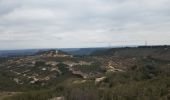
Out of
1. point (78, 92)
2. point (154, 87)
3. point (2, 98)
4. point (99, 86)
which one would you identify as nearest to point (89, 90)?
point (78, 92)

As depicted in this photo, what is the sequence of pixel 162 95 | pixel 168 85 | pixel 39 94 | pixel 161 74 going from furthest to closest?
pixel 161 74 < pixel 39 94 < pixel 168 85 < pixel 162 95

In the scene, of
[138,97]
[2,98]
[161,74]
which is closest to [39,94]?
[2,98]

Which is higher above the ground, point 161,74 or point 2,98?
point 161,74

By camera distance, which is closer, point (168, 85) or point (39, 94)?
point (168, 85)

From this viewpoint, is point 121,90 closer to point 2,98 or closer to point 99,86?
point 99,86

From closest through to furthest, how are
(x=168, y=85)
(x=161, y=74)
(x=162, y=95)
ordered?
(x=162, y=95), (x=168, y=85), (x=161, y=74)

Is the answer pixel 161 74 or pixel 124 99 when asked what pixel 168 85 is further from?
pixel 161 74

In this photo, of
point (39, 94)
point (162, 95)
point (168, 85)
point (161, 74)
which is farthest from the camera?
point (161, 74)

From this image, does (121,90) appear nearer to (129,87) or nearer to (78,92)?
(129,87)

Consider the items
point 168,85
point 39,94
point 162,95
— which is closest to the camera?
point 162,95
